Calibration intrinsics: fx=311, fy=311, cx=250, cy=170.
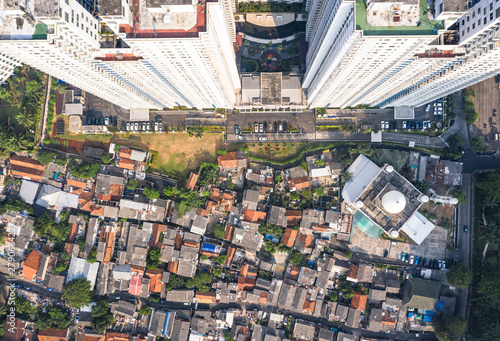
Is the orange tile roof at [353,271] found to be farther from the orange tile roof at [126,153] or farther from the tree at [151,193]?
the orange tile roof at [126,153]

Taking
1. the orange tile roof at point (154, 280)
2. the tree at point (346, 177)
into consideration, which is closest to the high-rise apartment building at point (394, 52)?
the tree at point (346, 177)

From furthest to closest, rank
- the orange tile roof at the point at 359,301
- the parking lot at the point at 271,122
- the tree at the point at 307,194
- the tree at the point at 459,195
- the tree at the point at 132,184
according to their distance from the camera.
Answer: the parking lot at the point at 271,122 < the tree at the point at 132,184 < the tree at the point at 307,194 < the orange tile roof at the point at 359,301 < the tree at the point at 459,195

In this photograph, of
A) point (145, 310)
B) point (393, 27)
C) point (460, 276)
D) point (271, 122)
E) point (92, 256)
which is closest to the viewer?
point (393, 27)

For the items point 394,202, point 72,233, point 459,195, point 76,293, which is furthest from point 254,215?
point 459,195

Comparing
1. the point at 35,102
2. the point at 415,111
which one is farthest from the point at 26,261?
the point at 415,111

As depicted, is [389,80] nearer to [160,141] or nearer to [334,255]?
[334,255]

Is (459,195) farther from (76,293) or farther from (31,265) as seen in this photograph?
(31,265)
